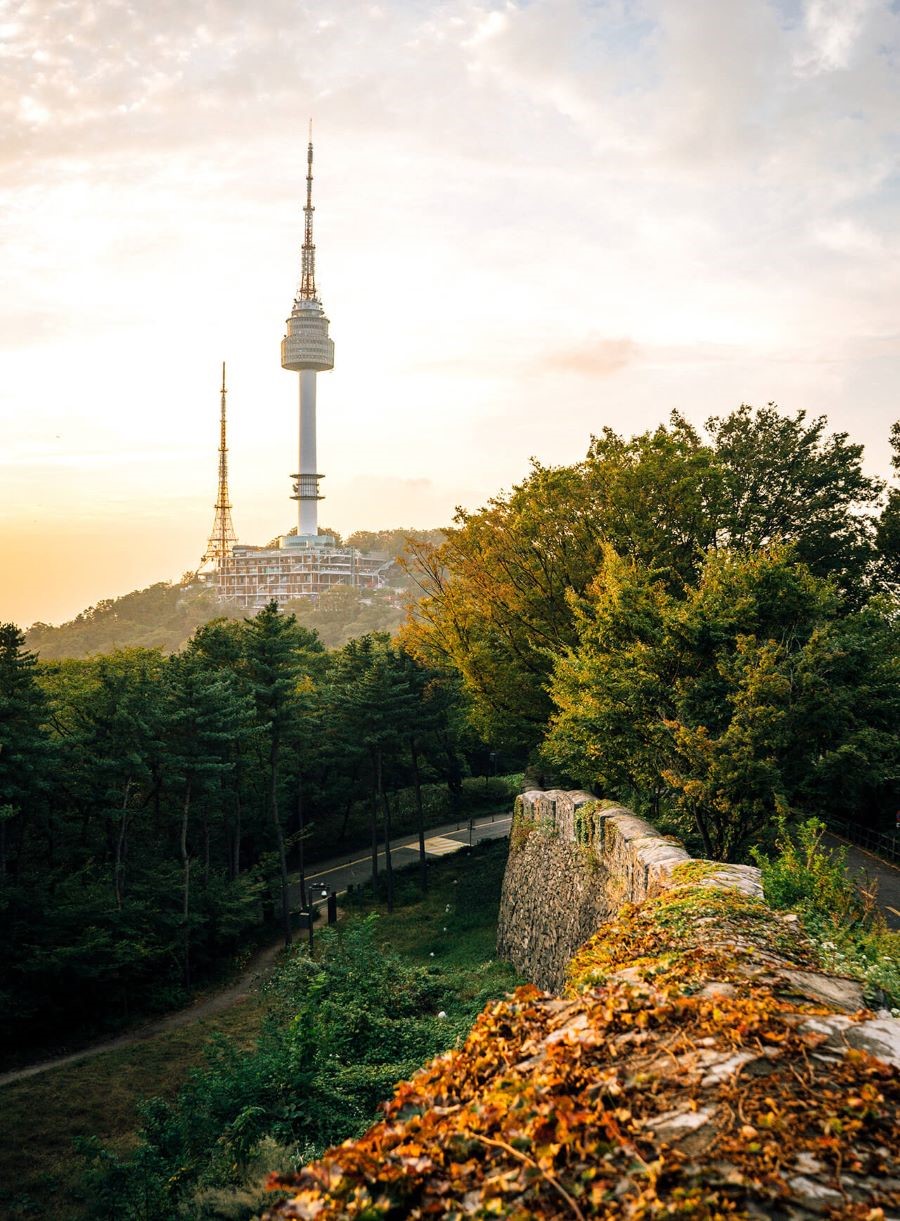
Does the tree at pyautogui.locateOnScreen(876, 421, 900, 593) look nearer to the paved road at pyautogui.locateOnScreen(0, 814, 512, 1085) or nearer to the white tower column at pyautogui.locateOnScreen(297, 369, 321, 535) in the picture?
the paved road at pyautogui.locateOnScreen(0, 814, 512, 1085)

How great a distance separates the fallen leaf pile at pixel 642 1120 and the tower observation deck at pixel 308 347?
501ft

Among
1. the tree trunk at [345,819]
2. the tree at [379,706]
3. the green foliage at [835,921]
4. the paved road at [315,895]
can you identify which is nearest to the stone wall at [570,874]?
the green foliage at [835,921]

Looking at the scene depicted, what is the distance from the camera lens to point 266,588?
16162 centimetres

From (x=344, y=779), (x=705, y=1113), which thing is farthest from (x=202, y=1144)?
(x=344, y=779)

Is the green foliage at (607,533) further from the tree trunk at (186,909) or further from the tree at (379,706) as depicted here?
the tree trunk at (186,909)

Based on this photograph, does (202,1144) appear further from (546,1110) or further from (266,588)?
(266,588)

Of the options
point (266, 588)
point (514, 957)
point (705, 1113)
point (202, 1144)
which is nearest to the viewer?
point (705, 1113)

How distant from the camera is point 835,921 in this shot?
723cm

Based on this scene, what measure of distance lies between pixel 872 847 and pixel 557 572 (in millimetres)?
10676

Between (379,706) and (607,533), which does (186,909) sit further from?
(607,533)

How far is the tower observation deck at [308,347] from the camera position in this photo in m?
151

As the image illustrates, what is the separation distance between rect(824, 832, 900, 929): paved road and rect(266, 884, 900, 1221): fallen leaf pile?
10.1 metres

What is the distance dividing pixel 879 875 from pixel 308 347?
146074 mm

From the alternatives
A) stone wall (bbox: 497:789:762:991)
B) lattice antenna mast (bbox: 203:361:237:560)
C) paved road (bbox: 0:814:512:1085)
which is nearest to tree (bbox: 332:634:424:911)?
paved road (bbox: 0:814:512:1085)
